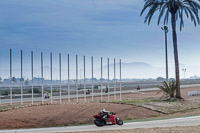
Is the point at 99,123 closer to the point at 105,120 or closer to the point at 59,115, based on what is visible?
the point at 105,120

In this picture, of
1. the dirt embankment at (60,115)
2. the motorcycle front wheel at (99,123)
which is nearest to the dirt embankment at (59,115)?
the dirt embankment at (60,115)

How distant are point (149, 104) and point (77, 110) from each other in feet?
24.5

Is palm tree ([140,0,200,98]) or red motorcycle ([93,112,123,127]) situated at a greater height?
palm tree ([140,0,200,98])

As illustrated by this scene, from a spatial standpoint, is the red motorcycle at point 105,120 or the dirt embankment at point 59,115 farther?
the dirt embankment at point 59,115

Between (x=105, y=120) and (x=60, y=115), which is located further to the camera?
(x=60, y=115)

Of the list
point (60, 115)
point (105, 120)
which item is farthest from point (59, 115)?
point (105, 120)

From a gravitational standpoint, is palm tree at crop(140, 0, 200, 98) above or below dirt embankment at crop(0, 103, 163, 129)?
above

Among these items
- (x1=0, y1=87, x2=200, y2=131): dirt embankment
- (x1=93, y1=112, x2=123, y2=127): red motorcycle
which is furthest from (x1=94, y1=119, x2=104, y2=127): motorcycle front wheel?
(x1=0, y1=87, x2=200, y2=131): dirt embankment

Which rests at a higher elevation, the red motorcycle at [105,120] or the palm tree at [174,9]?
the palm tree at [174,9]

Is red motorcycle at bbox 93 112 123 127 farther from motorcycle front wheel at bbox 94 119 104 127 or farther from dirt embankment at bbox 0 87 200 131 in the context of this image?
dirt embankment at bbox 0 87 200 131

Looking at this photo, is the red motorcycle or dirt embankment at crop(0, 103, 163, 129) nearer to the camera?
the red motorcycle

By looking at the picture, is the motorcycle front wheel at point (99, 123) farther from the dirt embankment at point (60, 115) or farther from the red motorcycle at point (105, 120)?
the dirt embankment at point (60, 115)

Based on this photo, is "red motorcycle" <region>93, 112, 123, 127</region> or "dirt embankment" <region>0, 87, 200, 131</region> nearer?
"red motorcycle" <region>93, 112, 123, 127</region>

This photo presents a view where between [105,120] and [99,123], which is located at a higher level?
[105,120]
